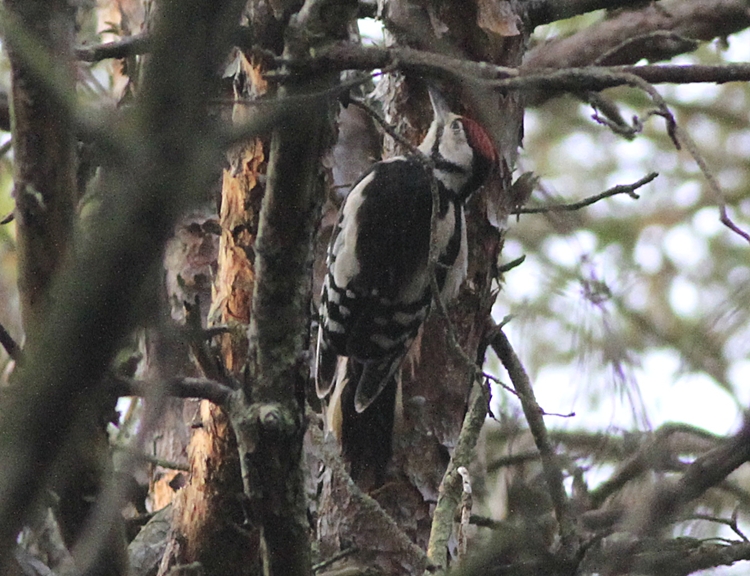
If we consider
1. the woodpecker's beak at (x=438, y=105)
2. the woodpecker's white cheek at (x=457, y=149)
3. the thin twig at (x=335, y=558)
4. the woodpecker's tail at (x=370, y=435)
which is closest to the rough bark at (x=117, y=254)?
the thin twig at (x=335, y=558)

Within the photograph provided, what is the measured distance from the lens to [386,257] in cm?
360

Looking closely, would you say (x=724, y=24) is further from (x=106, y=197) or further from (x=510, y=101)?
(x=106, y=197)

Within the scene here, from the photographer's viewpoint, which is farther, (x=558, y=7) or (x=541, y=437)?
(x=558, y=7)

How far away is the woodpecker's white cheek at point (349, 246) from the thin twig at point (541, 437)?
0.69m

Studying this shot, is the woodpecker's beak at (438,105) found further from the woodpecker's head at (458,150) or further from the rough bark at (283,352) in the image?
the rough bark at (283,352)

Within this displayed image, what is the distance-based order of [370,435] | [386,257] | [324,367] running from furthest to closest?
[324,367] < [386,257] < [370,435]

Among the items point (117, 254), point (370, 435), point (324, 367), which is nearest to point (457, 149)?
point (324, 367)

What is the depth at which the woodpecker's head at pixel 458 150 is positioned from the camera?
11.0 feet

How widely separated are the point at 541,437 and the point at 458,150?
1.39 m

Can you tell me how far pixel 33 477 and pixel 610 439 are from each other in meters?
1.15

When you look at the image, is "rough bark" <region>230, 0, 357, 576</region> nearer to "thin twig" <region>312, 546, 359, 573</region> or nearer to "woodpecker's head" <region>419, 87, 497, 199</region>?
"thin twig" <region>312, 546, 359, 573</region>

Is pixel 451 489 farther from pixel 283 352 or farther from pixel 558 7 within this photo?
pixel 558 7

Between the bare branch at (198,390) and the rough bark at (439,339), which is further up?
the rough bark at (439,339)

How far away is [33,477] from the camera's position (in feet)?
3.15
